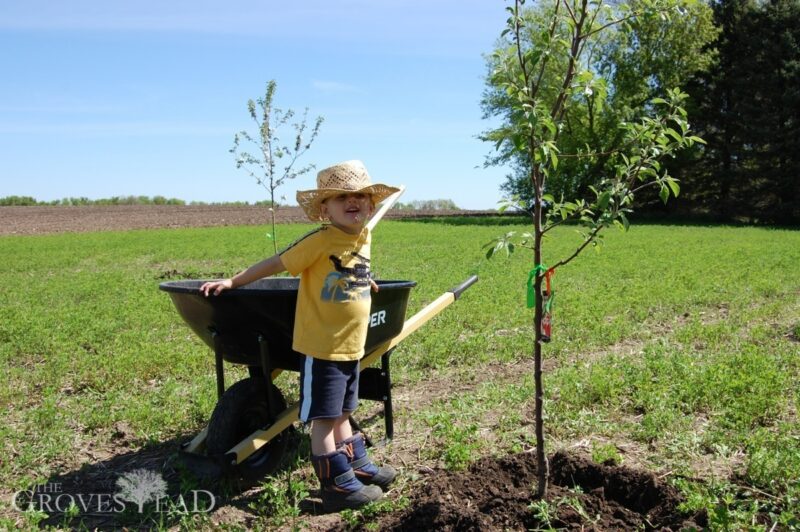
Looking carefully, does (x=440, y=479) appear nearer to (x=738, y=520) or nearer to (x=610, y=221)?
(x=738, y=520)

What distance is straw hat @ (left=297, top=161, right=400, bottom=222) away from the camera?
3152 millimetres

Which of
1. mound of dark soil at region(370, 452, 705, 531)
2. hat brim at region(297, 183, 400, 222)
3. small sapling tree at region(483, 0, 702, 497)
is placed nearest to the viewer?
small sapling tree at region(483, 0, 702, 497)

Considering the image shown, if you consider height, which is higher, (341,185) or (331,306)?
(341,185)

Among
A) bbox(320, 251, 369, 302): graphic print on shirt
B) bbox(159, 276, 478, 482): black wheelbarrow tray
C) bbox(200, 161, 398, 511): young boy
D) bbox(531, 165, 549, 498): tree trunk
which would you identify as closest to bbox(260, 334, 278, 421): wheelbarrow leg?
bbox(159, 276, 478, 482): black wheelbarrow tray

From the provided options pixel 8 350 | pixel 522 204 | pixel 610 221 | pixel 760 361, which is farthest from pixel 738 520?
pixel 8 350

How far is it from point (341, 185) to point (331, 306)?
22.4 inches

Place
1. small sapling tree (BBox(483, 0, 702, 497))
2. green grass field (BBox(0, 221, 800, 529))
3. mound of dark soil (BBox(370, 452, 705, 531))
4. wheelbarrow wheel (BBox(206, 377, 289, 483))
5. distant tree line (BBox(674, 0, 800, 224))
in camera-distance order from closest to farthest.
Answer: small sapling tree (BBox(483, 0, 702, 497)) < mound of dark soil (BBox(370, 452, 705, 531)) < wheelbarrow wheel (BBox(206, 377, 289, 483)) < green grass field (BBox(0, 221, 800, 529)) < distant tree line (BBox(674, 0, 800, 224))

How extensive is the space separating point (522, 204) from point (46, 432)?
3283 mm

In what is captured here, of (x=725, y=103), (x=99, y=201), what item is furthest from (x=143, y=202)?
(x=725, y=103)

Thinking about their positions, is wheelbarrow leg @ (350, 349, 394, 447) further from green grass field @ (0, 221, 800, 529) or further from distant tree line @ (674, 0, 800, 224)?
distant tree line @ (674, 0, 800, 224)

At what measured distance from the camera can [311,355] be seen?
316cm

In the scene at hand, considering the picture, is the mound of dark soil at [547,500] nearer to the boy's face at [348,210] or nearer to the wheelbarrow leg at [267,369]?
the wheelbarrow leg at [267,369]

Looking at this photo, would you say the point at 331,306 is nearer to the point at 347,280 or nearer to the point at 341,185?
the point at 347,280

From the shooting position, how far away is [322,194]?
317cm
